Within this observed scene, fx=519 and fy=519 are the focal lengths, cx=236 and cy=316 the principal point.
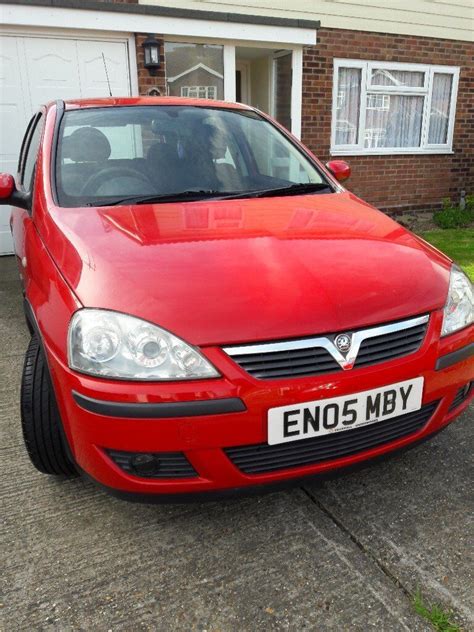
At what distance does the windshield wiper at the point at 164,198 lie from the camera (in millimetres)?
2225

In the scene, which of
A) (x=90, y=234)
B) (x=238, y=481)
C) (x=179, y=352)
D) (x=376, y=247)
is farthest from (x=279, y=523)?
(x=90, y=234)

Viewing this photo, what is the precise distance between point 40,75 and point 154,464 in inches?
221

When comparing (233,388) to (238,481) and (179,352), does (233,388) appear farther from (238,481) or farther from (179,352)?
(238,481)

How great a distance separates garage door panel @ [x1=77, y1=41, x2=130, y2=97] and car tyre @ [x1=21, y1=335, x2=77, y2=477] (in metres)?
4.99

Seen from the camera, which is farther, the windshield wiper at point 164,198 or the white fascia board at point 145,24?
the white fascia board at point 145,24

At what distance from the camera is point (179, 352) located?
1475 mm

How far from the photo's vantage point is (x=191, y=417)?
146 cm

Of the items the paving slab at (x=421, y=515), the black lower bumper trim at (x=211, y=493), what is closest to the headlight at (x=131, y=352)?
the black lower bumper trim at (x=211, y=493)

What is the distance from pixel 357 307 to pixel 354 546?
0.81 m

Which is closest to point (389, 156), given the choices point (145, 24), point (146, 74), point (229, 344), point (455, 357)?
point (146, 74)

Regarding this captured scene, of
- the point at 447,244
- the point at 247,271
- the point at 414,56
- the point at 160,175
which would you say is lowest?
the point at 447,244

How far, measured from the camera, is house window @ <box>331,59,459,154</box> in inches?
306

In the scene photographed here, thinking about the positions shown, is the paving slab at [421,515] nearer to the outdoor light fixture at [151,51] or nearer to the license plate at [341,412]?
the license plate at [341,412]

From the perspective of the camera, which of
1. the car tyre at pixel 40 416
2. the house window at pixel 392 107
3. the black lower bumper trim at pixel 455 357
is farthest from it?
the house window at pixel 392 107
